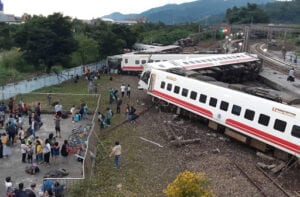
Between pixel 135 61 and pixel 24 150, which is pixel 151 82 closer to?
pixel 24 150

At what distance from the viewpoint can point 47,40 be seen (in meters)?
37.7

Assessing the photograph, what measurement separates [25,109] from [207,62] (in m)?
15.4

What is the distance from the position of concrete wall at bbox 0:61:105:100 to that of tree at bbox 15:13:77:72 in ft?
8.99

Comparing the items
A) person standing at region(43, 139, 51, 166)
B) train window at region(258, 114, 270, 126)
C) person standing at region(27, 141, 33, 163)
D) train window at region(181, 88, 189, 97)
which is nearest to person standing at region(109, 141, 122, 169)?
person standing at region(43, 139, 51, 166)

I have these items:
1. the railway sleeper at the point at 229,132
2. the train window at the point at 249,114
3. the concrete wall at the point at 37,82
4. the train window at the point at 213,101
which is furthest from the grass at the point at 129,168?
the concrete wall at the point at 37,82

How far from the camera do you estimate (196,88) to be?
842 inches

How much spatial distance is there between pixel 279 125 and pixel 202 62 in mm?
15256

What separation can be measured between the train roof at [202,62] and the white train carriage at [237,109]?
2438mm

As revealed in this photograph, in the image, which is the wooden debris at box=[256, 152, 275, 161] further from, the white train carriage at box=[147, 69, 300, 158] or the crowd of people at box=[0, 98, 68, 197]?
the crowd of people at box=[0, 98, 68, 197]

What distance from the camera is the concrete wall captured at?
88.4ft

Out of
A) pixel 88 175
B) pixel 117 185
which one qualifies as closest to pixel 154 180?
pixel 117 185

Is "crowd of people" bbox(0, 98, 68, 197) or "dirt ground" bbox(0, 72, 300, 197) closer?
"crowd of people" bbox(0, 98, 68, 197)

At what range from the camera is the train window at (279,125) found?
634 inches

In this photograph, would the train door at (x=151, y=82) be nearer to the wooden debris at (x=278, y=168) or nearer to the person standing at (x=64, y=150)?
the person standing at (x=64, y=150)
